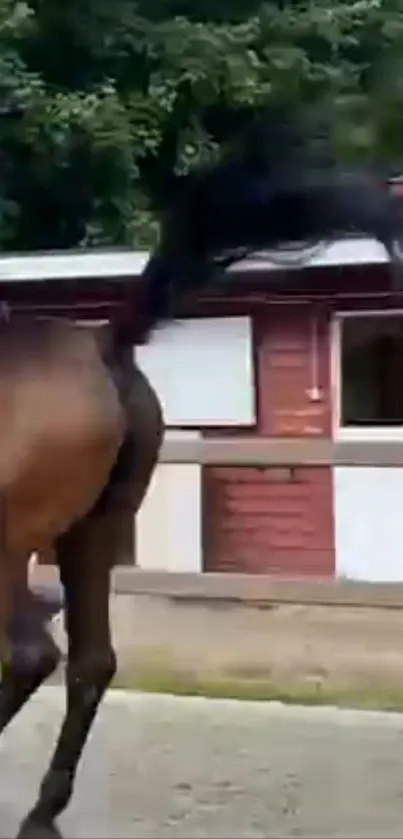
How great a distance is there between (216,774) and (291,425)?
3117mm

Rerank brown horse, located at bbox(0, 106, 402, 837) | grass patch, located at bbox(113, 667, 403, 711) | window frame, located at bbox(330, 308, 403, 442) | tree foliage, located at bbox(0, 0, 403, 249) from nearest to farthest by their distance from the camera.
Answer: brown horse, located at bbox(0, 106, 402, 837) → grass patch, located at bbox(113, 667, 403, 711) → tree foliage, located at bbox(0, 0, 403, 249) → window frame, located at bbox(330, 308, 403, 442)

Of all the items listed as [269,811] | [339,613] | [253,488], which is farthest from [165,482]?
[269,811]

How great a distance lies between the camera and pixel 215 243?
2389 millimetres

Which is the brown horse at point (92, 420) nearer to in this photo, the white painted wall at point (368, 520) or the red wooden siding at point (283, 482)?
the white painted wall at point (368, 520)

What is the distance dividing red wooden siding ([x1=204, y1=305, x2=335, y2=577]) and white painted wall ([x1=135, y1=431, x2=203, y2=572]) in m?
0.07

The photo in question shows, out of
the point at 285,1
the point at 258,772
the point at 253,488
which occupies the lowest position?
the point at 253,488

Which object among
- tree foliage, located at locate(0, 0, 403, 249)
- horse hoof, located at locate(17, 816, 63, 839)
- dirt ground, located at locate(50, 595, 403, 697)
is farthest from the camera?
dirt ground, located at locate(50, 595, 403, 697)

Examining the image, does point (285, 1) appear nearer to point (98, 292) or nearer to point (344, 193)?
point (98, 292)

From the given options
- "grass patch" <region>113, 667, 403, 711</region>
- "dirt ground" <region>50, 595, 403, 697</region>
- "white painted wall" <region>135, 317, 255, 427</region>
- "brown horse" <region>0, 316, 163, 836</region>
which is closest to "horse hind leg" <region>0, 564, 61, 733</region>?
"brown horse" <region>0, 316, 163, 836</region>

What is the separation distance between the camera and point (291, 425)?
19.9 ft

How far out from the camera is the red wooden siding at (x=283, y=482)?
5945 millimetres

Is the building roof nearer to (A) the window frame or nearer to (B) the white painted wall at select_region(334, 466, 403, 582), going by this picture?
(A) the window frame

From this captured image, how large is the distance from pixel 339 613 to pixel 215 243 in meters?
2.46

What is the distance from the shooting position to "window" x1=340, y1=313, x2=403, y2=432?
227 inches
